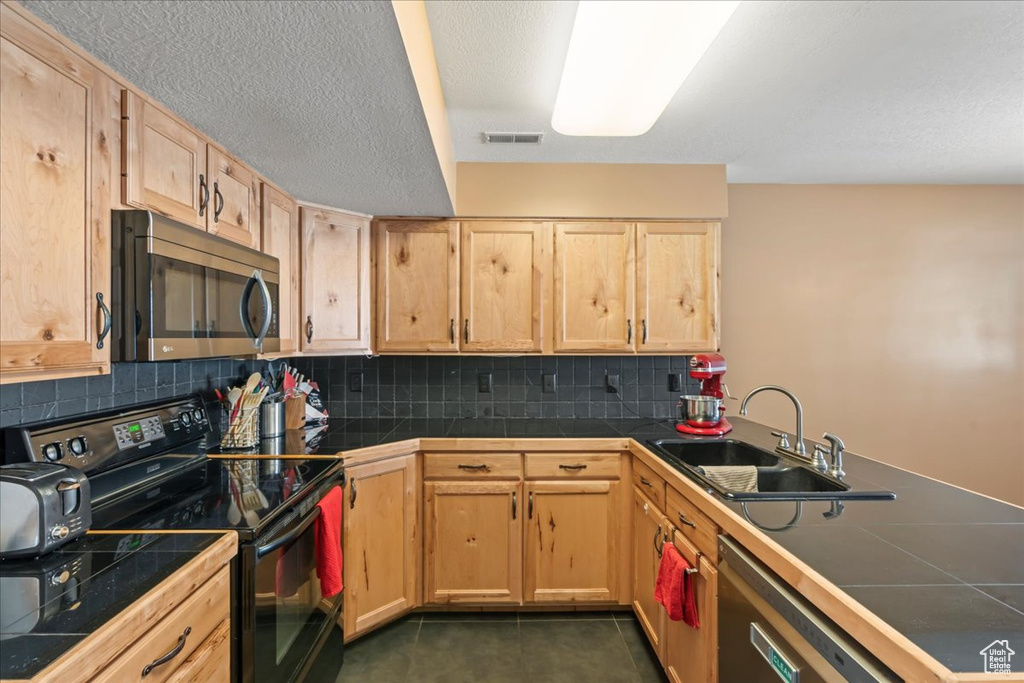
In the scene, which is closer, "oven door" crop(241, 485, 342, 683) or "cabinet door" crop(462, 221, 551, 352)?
"oven door" crop(241, 485, 342, 683)

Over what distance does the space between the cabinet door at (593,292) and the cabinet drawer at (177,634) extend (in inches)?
76.1

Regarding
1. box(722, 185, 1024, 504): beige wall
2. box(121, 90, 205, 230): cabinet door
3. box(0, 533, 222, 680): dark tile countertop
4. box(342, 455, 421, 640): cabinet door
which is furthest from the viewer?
box(722, 185, 1024, 504): beige wall

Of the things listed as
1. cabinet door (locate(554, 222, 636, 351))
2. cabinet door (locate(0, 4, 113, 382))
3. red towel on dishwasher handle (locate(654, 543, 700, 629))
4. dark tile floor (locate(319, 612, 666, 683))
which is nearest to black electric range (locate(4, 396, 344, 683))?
dark tile floor (locate(319, 612, 666, 683))

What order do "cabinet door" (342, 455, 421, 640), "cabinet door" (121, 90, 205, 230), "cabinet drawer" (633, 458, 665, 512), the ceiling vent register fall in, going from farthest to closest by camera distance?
the ceiling vent register, "cabinet door" (342, 455, 421, 640), "cabinet drawer" (633, 458, 665, 512), "cabinet door" (121, 90, 205, 230)

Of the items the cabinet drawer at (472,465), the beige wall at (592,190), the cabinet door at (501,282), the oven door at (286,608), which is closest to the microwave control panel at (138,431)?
the oven door at (286,608)

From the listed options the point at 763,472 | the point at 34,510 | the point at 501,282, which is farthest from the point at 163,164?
the point at 763,472

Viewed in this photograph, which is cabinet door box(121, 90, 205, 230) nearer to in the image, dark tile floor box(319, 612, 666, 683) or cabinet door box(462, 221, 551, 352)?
cabinet door box(462, 221, 551, 352)

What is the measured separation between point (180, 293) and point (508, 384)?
6.21ft

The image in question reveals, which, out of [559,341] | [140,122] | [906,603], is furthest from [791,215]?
[140,122]

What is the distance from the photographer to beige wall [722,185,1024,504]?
10.2 feet

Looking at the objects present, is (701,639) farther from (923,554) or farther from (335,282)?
(335,282)

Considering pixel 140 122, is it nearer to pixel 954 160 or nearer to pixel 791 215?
pixel 791 215

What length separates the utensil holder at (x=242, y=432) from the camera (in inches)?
80.1

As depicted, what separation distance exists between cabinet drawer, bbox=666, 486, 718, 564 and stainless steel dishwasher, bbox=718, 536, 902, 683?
0.31 ft
